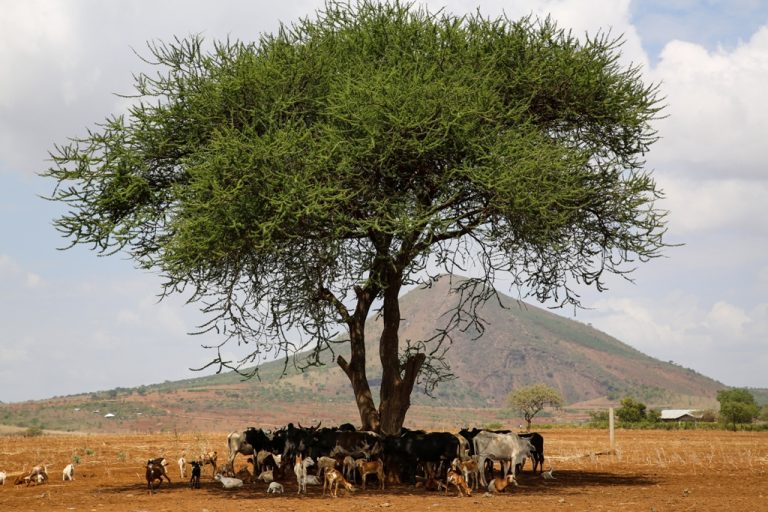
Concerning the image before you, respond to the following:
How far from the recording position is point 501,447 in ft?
80.7

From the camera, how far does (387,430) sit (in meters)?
27.6

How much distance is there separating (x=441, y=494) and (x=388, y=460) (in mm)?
2434

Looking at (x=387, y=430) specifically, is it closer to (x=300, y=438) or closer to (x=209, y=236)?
(x=300, y=438)

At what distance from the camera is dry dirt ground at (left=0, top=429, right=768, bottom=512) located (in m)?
20.1

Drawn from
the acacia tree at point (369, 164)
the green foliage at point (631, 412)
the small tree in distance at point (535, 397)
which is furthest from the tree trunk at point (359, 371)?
the green foliage at point (631, 412)

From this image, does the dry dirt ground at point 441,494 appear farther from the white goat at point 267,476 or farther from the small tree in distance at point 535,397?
the small tree in distance at point 535,397

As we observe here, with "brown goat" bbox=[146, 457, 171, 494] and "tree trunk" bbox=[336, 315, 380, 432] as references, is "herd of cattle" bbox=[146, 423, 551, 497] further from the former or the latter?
"tree trunk" bbox=[336, 315, 380, 432]

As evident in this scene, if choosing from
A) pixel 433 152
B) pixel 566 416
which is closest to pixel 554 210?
pixel 433 152

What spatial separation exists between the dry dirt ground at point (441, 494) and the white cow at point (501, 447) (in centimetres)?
81

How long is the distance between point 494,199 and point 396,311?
5634mm

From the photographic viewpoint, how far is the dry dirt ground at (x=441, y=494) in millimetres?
20094

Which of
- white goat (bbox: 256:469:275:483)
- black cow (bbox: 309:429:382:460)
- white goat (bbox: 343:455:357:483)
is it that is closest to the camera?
white goat (bbox: 343:455:357:483)

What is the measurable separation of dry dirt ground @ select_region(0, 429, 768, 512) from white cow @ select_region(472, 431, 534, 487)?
81cm

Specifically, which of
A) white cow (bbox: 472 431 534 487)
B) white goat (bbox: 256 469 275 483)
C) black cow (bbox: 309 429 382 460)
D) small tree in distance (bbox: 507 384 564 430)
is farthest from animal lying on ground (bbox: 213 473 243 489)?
small tree in distance (bbox: 507 384 564 430)
